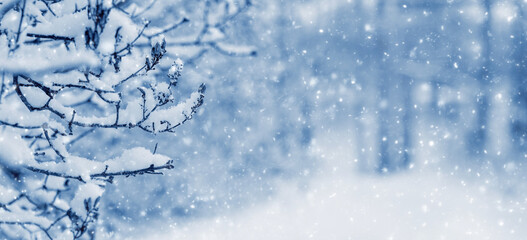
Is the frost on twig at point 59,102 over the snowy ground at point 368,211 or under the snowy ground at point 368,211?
under

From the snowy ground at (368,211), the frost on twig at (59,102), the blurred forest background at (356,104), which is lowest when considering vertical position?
the frost on twig at (59,102)

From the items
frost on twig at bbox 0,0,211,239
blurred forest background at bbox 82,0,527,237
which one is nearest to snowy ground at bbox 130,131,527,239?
blurred forest background at bbox 82,0,527,237

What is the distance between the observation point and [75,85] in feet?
8.46

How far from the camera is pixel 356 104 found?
10.9 meters

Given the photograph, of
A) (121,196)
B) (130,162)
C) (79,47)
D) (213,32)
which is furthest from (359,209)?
(79,47)

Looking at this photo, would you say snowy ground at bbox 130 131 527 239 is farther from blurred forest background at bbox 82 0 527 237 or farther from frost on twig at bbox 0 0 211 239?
frost on twig at bbox 0 0 211 239

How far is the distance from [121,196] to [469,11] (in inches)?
327

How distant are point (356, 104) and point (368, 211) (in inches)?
91.6

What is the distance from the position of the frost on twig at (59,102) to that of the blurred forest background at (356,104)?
6.24 metres

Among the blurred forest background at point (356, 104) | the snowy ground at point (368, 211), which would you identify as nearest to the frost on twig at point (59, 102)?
the blurred forest background at point (356, 104)

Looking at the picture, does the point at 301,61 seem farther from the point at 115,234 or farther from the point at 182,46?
the point at 182,46

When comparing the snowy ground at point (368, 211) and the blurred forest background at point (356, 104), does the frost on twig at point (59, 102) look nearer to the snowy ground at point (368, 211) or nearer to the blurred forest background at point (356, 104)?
the blurred forest background at point (356, 104)

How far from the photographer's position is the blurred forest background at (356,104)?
9.52 m

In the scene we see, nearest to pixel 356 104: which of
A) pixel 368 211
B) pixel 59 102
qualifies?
pixel 368 211
